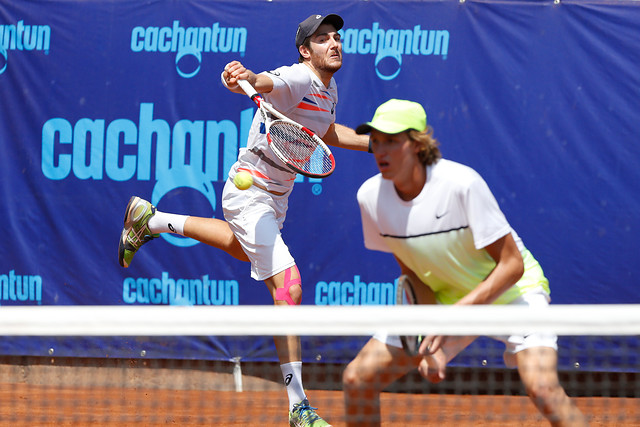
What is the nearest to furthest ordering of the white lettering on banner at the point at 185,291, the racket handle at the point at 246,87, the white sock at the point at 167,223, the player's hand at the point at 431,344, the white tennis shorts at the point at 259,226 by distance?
the player's hand at the point at 431,344
the racket handle at the point at 246,87
the white tennis shorts at the point at 259,226
the white sock at the point at 167,223
the white lettering on banner at the point at 185,291

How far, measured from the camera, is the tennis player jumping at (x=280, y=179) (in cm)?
355

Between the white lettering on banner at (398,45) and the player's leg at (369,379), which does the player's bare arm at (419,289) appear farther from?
the white lettering on banner at (398,45)

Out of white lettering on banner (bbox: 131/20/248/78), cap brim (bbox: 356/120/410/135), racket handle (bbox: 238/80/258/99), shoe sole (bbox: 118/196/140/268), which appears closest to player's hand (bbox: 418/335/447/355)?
cap brim (bbox: 356/120/410/135)

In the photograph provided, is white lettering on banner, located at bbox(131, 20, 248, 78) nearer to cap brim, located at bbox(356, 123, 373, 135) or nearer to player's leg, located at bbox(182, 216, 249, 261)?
player's leg, located at bbox(182, 216, 249, 261)

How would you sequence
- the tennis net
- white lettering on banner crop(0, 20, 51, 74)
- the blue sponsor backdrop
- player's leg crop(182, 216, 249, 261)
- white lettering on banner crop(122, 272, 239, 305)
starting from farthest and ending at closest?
white lettering on banner crop(0, 20, 51, 74) < white lettering on banner crop(122, 272, 239, 305) < the blue sponsor backdrop < the tennis net < player's leg crop(182, 216, 249, 261)

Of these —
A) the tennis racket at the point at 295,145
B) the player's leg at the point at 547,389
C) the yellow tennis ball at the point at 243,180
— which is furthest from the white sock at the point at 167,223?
the player's leg at the point at 547,389

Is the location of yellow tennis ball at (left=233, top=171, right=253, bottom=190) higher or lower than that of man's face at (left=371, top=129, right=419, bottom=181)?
higher

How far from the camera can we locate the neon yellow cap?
2.67 m

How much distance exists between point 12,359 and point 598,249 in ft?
11.8

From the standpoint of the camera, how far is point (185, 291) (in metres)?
4.95

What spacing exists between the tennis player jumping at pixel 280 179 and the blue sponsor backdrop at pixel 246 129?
924mm

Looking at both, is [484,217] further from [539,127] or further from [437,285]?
[539,127]

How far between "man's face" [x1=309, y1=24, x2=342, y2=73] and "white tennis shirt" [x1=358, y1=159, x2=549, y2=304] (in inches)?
46.2

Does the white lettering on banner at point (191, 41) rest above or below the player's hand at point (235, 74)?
above
